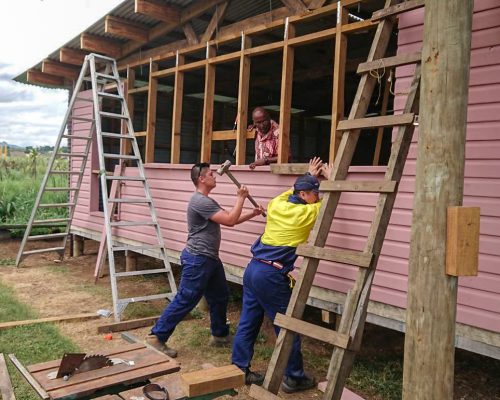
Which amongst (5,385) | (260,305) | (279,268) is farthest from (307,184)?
(5,385)

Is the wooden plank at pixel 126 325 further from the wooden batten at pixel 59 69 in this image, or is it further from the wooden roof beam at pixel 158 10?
the wooden batten at pixel 59 69

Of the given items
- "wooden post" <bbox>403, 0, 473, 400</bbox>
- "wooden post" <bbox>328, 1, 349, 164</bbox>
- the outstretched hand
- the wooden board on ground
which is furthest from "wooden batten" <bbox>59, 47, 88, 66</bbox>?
"wooden post" <bbox>403, 0, 473, 400</bbox>

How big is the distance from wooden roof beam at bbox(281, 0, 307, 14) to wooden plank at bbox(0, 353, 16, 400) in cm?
464

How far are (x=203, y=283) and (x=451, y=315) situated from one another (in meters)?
3.09

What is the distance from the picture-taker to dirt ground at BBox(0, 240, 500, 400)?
16.6ft

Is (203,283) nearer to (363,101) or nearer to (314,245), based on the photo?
(314,245)

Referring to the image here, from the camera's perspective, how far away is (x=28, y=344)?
17.9 feet

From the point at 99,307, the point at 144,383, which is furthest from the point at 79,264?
the point at 144,383

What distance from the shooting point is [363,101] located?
3779 millimetres

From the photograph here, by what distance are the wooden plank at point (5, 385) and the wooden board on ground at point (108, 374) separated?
4.02ft

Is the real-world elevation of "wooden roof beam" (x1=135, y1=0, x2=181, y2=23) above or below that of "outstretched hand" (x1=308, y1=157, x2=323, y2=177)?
above

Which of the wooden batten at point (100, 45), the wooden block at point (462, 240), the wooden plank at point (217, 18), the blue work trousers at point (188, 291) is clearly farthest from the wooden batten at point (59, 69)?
the wooden block at point (462, 240)

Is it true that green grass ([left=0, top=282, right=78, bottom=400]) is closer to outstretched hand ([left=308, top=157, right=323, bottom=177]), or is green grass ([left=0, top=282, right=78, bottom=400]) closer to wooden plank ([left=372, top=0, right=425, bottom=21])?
outstretched hand ([left=308, top=157, right=323, bottom=177])

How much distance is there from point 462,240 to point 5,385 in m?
3.91
